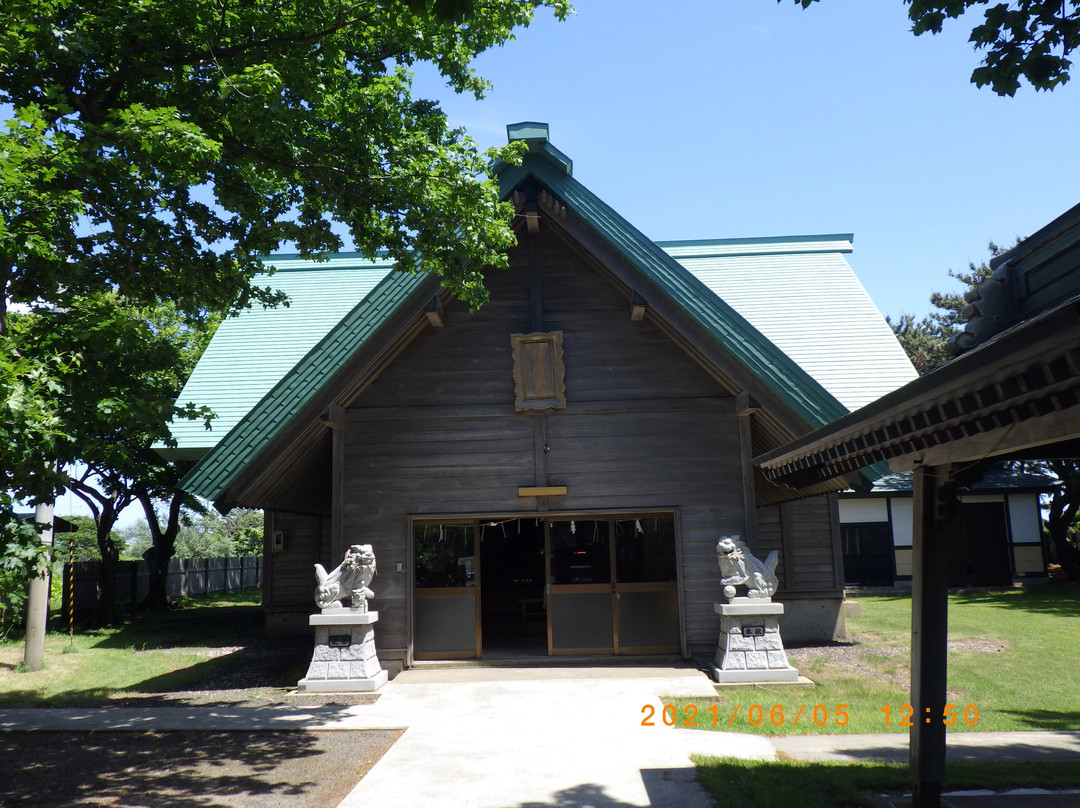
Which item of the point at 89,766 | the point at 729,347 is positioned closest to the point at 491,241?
the point at 729,347

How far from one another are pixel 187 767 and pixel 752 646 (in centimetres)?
650

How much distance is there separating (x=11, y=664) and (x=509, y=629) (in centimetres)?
823

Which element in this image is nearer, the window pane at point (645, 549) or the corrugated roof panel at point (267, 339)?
the window pane at point (645, 549)

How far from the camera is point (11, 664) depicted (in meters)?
12.5

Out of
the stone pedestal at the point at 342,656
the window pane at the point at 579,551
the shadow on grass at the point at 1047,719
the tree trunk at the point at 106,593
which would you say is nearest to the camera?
the shadow on grass at the point at 1047,719

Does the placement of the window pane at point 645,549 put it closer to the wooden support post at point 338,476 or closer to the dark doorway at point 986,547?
the wooden support post at point 338,476

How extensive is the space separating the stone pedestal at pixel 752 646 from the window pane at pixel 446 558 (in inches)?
150

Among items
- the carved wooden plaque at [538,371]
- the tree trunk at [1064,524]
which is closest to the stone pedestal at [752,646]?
the carved wooden plaque at [538,371]

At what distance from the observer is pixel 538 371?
1139cm

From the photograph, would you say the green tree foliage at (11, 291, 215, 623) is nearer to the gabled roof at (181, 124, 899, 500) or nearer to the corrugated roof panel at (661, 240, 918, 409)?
the gabled roof at (181, 124, 899, 500)

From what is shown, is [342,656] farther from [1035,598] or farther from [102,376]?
[1035,598]

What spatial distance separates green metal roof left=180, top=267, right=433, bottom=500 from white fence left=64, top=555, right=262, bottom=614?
10359 mm

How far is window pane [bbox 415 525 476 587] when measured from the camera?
11727 mm

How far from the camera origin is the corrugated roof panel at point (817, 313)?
53.1 feet
